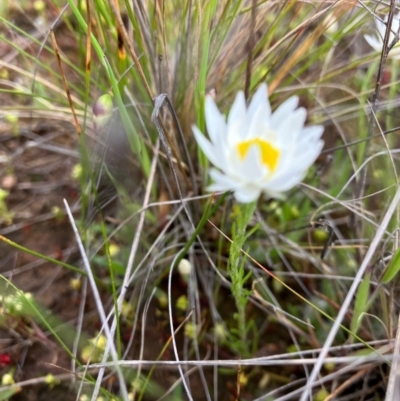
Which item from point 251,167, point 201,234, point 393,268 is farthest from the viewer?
point 201,234

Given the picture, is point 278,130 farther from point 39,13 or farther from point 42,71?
point 39,13

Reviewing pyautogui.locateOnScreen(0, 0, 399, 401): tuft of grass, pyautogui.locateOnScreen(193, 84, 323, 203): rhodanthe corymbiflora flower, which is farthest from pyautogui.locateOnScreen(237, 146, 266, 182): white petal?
pyautogui.locateOnScreen(0, 0, 399, 401): tuft of grass

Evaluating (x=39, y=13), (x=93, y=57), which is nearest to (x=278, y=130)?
(x=93, y=57)

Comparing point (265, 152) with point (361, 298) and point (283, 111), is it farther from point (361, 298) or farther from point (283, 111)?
point (361, 298)

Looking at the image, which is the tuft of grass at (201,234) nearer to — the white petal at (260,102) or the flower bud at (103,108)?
the flower bud at (103,108)

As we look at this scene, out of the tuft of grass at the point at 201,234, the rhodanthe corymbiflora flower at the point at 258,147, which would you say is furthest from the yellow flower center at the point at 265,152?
the tuft of grass at the point at 201,234

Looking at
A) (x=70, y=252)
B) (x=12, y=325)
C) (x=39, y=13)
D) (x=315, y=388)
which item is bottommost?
(x=315, y=388)

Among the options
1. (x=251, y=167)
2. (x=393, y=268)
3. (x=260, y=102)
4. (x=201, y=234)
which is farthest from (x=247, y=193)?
(x=201, y=234)
